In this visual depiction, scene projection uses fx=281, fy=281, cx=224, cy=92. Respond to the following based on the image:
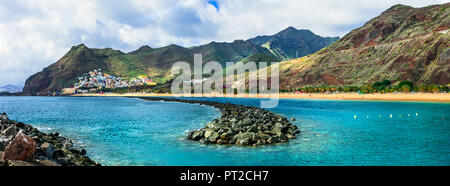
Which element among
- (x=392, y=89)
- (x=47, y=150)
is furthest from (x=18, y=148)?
(x=392, y=89)

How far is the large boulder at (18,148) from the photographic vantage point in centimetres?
1512

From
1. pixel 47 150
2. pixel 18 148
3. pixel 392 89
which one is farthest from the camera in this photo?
pixel 392 89

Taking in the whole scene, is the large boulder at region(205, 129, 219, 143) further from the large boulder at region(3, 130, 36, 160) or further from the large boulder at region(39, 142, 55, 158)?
the large boulder at region(3, 130, 36, 160)

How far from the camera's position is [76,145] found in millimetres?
28281

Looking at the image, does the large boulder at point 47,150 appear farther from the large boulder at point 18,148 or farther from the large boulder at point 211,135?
the large boulder at point 211,135

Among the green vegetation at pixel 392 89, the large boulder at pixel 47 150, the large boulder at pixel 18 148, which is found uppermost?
the green vegetation at pixel 392 89

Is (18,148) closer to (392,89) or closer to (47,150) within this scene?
(47,150)

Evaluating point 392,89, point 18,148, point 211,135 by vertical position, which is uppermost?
point 392,89

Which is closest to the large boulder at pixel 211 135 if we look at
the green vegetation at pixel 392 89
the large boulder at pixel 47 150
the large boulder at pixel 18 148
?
the large boulder at pixel 47 150

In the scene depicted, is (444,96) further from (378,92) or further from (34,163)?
(34,163)

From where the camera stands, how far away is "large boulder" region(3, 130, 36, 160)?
1512cm

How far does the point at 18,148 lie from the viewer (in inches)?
599
